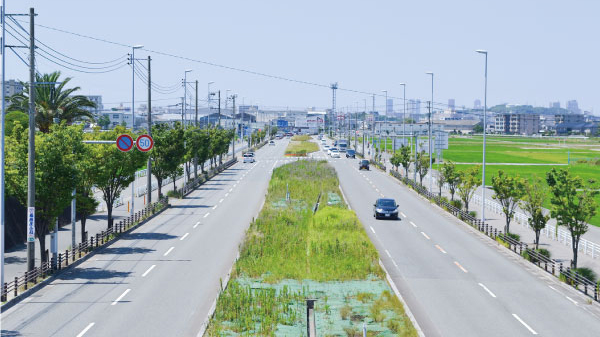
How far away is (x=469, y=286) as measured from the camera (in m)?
28.2

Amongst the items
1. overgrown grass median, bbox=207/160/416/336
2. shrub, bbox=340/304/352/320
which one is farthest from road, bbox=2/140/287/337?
shrub, bbox=340/304/352/320

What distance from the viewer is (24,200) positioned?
100 feet

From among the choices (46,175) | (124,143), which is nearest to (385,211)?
(124,143)

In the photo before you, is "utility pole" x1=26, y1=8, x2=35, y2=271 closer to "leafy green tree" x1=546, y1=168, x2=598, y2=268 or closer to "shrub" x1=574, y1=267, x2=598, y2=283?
"shrub" x1=574, y1=267, x2=598, y2=283

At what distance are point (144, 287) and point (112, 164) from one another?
13.5 meters

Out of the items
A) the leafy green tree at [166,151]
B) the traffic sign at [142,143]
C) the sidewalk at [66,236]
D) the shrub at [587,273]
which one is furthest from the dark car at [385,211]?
the shrub at [587,273]

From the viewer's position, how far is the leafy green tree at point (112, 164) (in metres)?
38.0

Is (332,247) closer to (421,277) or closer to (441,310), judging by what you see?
(421,277)

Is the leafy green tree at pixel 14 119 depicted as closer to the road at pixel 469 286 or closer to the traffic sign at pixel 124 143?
the traffic sign at pixel 124 143

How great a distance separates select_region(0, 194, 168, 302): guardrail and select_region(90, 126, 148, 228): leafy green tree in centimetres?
203

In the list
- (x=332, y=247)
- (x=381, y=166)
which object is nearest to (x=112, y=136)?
(x=332, y=247)

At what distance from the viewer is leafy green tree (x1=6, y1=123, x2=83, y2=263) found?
29.7m

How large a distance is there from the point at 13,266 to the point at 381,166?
7344cm

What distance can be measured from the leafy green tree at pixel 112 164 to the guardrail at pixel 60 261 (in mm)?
2032
